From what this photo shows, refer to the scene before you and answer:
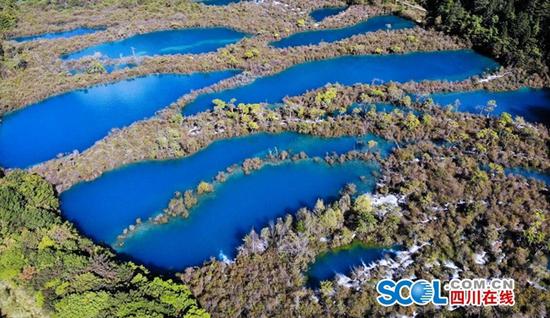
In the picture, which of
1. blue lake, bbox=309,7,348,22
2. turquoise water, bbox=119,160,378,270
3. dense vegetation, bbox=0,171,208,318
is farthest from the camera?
blue lake, bbox=309,7,348,22

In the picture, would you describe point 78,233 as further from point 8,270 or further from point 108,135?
point 108,135

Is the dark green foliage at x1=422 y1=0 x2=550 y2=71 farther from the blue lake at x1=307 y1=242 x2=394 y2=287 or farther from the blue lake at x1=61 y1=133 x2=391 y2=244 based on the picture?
the blue lake at x1=307 y1=242 x2=394 y2=287

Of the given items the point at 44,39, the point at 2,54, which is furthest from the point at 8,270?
the point at 44,39

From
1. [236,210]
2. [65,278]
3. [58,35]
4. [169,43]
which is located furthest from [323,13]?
[65,278]

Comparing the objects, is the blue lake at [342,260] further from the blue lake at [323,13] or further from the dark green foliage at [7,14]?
the dark green foliage at [7,14]

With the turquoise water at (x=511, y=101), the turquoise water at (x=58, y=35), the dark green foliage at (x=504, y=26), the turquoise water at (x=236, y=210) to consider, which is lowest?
the turquoise water at (x=58, y=35)

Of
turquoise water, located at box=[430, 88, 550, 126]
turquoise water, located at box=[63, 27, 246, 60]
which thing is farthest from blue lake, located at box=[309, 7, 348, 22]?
turquoise water, located at box=[430, 88, 550, 126]

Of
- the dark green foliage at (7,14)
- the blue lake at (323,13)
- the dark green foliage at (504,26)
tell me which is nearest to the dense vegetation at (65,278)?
the dark green foliage at (504,26)
